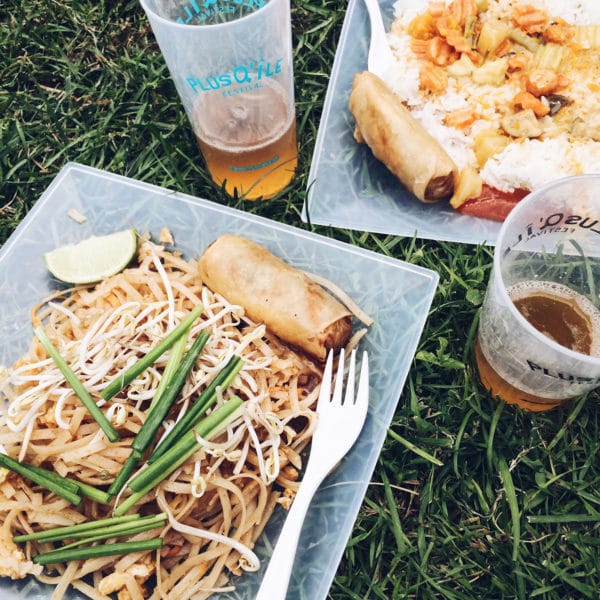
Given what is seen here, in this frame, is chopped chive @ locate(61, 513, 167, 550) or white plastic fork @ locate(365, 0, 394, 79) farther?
white plastic fork @ locate(365, 0, 394, 79)

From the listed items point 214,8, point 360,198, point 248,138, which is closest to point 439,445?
point 360,198

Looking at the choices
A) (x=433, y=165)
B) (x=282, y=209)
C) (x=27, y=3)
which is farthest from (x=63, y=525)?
(x=27, y=3)

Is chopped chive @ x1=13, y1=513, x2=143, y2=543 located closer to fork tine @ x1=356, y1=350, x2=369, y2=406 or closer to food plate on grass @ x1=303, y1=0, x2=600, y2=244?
fork tine @ x1=356, y1=350, x2=369, y2=406

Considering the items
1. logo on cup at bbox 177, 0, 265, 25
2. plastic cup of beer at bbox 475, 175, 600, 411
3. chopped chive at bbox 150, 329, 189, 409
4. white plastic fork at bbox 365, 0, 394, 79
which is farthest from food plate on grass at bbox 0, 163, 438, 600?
white plastic fork at bbox 365, 0, 394, 79

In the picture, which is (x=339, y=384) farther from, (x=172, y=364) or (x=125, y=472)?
(x=125, y=472)

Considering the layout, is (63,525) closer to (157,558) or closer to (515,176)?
(157,558)

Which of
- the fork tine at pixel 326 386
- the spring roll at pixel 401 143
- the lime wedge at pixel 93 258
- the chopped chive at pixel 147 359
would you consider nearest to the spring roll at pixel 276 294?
the fork tine at pixel 326 386

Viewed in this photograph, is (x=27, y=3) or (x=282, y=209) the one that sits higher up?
(x=27, y=3)
